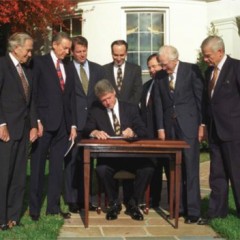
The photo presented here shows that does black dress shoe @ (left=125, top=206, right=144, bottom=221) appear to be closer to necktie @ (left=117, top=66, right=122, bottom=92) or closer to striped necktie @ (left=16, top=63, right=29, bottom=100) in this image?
necktie @ (left=117, top=66, right=122, bottom=92)

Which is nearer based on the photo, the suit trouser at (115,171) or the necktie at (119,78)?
the suit trouser at (115,171)

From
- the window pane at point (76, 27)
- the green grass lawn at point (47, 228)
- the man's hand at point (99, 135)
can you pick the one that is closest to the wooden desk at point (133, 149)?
the man's hand at point (99, 135)

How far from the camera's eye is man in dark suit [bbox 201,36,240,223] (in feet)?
20.6

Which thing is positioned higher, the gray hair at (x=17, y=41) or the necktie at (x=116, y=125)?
the gray hair at (x=17, y=41)

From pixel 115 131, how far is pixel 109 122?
0.43ft

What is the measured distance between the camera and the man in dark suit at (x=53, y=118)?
6.50 meters

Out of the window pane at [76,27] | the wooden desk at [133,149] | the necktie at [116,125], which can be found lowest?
the wooden desk at [133,149]

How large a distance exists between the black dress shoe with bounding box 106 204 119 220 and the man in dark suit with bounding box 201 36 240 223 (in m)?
1.25

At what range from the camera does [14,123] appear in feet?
19.6

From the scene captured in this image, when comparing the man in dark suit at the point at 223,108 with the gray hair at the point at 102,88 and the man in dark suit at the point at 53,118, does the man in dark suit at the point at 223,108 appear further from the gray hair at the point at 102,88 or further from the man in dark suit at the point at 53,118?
the man in dark suit at the point at 53,118

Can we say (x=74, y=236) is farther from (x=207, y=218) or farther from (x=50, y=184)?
(x=207, y=218)

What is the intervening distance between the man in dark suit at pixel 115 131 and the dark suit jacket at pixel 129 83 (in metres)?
0.33

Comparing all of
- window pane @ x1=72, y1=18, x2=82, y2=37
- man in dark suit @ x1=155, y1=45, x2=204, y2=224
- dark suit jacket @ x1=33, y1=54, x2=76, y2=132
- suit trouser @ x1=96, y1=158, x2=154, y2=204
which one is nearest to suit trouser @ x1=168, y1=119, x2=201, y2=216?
man in dark suit @ x1=155, y1=45, x2=204, y2=224

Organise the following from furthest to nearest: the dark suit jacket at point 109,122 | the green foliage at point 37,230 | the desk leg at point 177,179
→ the dark suit jacket at point 109,122
the desk leg at point 177,179
the green foliage at point 37,230
